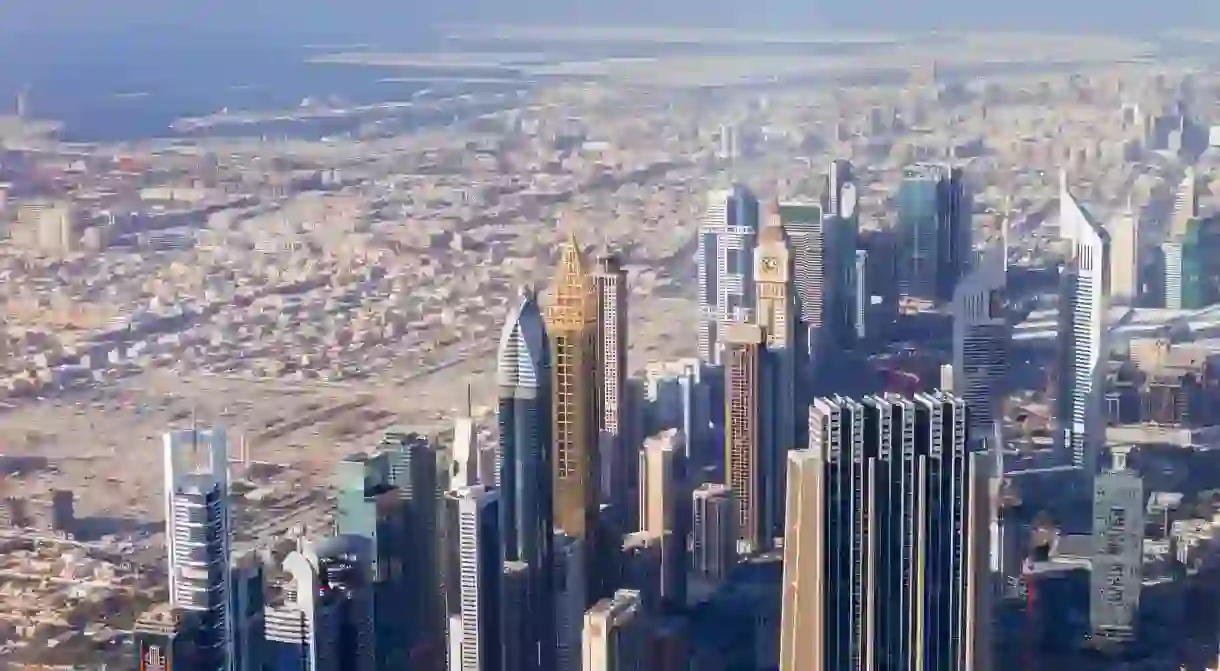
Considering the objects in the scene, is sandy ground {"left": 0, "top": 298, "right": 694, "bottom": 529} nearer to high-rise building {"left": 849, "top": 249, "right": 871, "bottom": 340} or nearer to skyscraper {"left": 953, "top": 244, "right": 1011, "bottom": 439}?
skyscraper {"left": 953, "top": 244, "right": 1011, "bottom": 439}

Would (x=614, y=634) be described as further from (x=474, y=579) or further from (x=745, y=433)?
(x=745, y=433)

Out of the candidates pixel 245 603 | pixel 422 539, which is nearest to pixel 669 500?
pixel 422 539

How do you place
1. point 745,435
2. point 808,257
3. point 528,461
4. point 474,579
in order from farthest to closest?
1. point 808,257
2. point 745,435
3. point 528,461
4. point 474,579

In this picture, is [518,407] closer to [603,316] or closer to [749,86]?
[603,316]

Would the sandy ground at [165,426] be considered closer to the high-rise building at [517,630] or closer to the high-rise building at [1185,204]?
the high-rise building at [517,630]

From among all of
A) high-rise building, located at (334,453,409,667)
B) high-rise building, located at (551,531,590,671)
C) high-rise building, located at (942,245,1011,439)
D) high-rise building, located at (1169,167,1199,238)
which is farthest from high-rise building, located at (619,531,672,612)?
high-rise building, located at (1169,167,1199,238)

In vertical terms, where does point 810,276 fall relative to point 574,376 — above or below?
above
